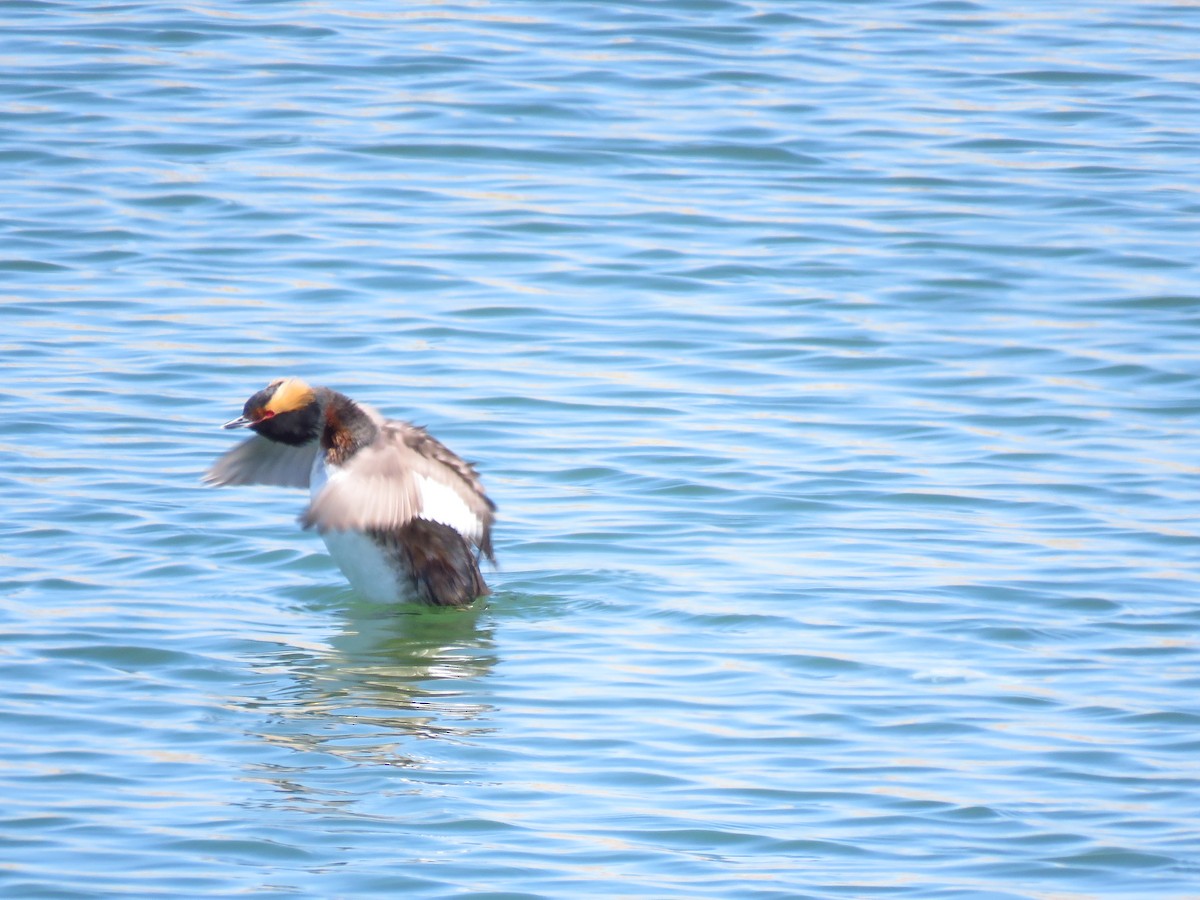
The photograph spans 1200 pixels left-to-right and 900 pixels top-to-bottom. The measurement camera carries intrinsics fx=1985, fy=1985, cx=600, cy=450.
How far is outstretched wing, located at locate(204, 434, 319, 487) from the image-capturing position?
9359mm

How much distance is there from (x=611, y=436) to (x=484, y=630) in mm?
2313

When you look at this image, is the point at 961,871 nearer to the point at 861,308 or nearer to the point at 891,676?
the point at 891,676

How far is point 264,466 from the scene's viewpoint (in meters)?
9.38

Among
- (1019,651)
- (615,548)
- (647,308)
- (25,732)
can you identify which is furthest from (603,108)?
Answer: (25,732)

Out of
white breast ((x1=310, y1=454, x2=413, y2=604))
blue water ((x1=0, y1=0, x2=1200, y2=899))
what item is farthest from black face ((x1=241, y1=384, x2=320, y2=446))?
blue water ((x1=0, y1=0, x2=1200, y2=899))

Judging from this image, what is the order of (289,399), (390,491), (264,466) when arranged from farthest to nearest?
1. (264,466)
2. (289,399)
3. (390,491)

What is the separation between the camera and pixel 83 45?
1767 centimetres

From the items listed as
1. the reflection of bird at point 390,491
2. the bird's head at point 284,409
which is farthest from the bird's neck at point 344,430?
the bird's head at point 284,409

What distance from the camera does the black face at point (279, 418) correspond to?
8.90 meters

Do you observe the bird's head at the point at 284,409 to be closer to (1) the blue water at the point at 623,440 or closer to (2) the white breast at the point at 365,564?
(2) the white breast at the point at 365,564

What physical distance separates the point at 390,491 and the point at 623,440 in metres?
2.47

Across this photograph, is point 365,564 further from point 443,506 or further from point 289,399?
point 289,399

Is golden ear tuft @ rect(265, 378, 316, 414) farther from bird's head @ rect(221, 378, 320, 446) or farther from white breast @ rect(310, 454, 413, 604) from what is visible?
white breast @ rect(310, 454, 413, 604)

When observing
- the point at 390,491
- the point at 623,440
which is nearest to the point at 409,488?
the point at 390,491
